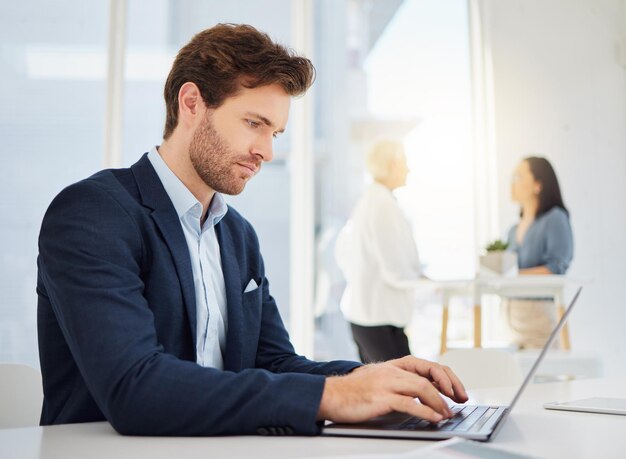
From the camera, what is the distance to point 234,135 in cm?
135

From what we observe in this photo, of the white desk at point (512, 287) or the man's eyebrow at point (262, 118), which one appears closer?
the man's eyebrow at point (262, 118)

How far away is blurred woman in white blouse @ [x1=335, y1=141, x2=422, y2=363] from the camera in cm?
321

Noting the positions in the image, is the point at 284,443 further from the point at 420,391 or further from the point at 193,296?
the point at 193,296

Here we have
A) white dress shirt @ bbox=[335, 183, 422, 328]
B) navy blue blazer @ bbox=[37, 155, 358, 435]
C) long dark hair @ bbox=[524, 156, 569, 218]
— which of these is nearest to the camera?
navy blue blazer @ bbox=[37, 155, 358, 435]

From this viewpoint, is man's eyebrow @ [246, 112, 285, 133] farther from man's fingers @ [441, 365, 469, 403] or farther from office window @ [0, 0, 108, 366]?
office window @ [0, 0, 108, 366]

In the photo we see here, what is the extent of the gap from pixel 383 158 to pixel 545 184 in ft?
4.07

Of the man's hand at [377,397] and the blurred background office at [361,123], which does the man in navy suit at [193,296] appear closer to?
the man's hand at [377,397]

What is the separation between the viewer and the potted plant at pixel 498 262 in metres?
3.30

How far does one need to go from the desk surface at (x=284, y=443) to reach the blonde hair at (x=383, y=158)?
2485 mm

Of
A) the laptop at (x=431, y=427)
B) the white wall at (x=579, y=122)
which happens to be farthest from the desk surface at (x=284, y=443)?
the white wall at (x=579, y=122)

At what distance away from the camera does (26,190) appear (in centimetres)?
368

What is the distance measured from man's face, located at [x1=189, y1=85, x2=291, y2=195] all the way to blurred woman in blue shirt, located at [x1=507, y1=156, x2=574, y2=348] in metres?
2.35

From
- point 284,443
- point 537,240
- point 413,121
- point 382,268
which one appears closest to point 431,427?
point 284,443

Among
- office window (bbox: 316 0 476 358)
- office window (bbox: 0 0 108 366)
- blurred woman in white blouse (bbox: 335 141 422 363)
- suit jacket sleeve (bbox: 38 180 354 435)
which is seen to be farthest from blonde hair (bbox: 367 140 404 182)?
suit jacket sleeve (bbox: 38 180 354 435)
